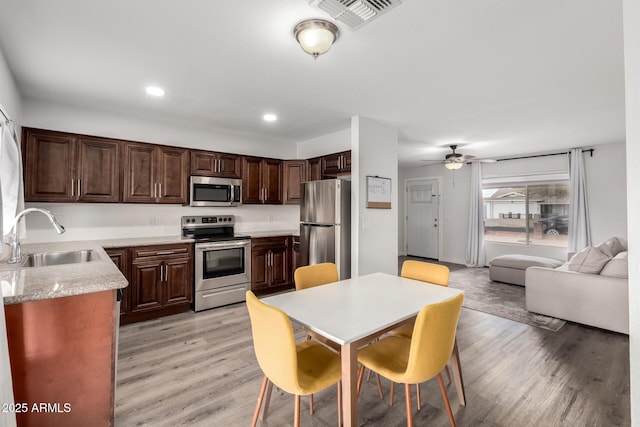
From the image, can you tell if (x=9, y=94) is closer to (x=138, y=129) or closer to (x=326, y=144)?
(x=138, y=129)

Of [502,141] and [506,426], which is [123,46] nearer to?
[506,426]

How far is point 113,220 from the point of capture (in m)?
3.69

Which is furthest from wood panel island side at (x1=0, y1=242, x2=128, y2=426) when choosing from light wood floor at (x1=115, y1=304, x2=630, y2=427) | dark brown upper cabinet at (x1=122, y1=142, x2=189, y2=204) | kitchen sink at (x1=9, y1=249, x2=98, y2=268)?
dark brown upper cabinet at (x1=122, y1=142, x2=189, y2=204)

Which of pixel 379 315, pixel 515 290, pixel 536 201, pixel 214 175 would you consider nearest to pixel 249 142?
pixel 214 175

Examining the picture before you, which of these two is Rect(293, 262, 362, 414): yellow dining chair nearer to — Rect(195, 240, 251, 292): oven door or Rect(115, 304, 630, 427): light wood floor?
Rect(115, 304, 630, 427): light wood floor

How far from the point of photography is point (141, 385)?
2188 millimetres

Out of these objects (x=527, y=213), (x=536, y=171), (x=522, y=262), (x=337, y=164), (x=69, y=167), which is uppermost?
(x=536, y=171)

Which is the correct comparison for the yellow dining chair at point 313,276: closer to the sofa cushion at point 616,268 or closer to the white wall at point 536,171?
the sofa cushion at point 616,268

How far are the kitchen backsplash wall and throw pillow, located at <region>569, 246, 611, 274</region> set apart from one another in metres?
4.33

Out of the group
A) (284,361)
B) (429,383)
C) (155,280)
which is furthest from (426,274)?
(155,280)

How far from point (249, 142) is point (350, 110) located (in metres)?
1.95

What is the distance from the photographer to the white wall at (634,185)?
0.89m

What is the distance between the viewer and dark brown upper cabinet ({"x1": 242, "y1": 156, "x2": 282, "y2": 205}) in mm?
4416

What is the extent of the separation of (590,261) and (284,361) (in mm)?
3757
